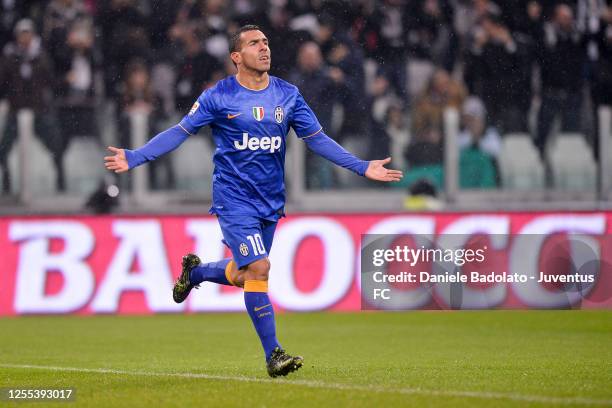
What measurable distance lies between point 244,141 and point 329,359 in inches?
83.7

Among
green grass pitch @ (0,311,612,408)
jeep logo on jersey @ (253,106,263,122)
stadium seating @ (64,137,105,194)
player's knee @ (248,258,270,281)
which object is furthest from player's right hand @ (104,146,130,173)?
stadium seating @ (64,137,105,194)

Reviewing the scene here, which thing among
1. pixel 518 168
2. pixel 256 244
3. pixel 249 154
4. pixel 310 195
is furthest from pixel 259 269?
pixel 518 168

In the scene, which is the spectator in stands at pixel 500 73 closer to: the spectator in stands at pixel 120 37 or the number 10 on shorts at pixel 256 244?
the spectator in stands at pixel 120 37

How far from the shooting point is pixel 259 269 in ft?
24.2

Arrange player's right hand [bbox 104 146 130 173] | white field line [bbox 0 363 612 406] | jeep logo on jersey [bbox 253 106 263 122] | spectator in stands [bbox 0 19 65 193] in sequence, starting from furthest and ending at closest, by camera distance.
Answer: spectator in stands [bbox 0 19 65 193]
jeep logo on jersey [bbox 253 106 263 122]
player's right hand [bbox 104 146 130 173]
white field line [bbox 0 363 612 406]

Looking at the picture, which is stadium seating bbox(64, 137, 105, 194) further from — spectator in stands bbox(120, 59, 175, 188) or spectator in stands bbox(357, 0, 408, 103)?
spectator in stands bbox(357, 0, 408, 103)

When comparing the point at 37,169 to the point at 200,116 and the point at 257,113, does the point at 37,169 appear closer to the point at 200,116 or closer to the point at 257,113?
the point at 200,116

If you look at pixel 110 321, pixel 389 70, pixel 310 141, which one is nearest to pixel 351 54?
pixel 389 70

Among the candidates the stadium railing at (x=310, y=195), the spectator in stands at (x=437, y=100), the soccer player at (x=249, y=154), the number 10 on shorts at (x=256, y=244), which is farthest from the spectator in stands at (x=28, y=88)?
the number 10 on shorts at (x=256, y=244)

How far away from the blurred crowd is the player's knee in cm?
607

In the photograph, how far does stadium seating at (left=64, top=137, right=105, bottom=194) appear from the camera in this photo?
1352 centimetres

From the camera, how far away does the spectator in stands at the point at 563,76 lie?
13.7 metres

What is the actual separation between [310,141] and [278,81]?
44 centimetres
